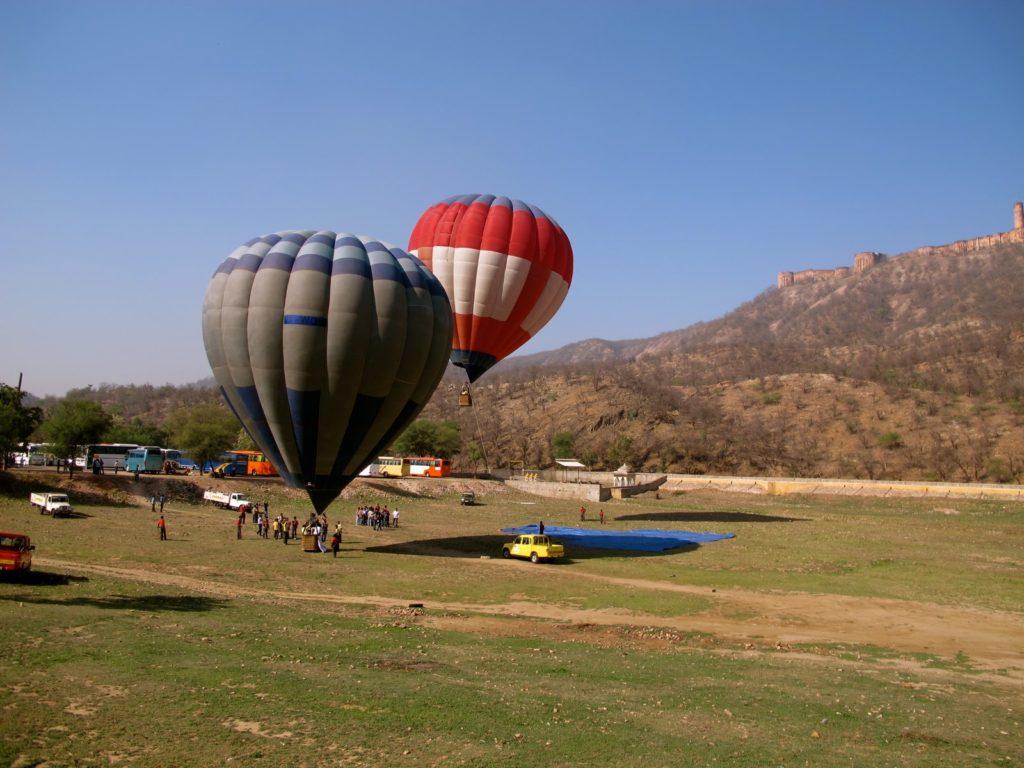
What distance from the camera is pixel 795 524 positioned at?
5084cm

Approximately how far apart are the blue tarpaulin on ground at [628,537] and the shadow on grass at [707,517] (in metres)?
6.59

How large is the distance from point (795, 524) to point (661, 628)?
32.7 m

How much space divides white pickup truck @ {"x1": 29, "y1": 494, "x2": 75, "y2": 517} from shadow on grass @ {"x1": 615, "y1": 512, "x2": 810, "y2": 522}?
1377 inches

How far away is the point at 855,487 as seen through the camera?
7600cm

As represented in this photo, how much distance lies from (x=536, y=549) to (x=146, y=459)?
38.9 meters

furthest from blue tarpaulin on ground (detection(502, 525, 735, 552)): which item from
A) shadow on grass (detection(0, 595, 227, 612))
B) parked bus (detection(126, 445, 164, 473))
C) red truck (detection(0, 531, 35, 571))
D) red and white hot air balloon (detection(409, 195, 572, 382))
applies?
parked bus (detection(126, 445, 164, 473))

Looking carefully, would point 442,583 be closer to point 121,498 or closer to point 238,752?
point 238,752

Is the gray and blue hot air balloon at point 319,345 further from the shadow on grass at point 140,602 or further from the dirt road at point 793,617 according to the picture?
the shadow on grass at point 140,602

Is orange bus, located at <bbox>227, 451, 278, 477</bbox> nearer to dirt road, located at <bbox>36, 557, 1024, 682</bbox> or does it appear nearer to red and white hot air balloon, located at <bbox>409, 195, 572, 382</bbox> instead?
red and white hot air balloon, located at <bbox>409, 195, 572, 382</bbox>

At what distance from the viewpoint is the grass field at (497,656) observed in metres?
11.0

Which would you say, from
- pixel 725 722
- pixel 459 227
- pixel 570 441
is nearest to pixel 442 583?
pixel 725 722

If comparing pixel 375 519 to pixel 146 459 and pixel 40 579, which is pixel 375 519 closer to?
pixel 40 579

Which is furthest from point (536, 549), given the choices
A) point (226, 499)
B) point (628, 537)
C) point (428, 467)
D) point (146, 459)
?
point (428, 467)

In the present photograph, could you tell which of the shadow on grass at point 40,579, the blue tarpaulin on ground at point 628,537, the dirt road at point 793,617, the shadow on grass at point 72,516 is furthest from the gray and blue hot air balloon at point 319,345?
the blue tarpaulin on ground at point 628,537
